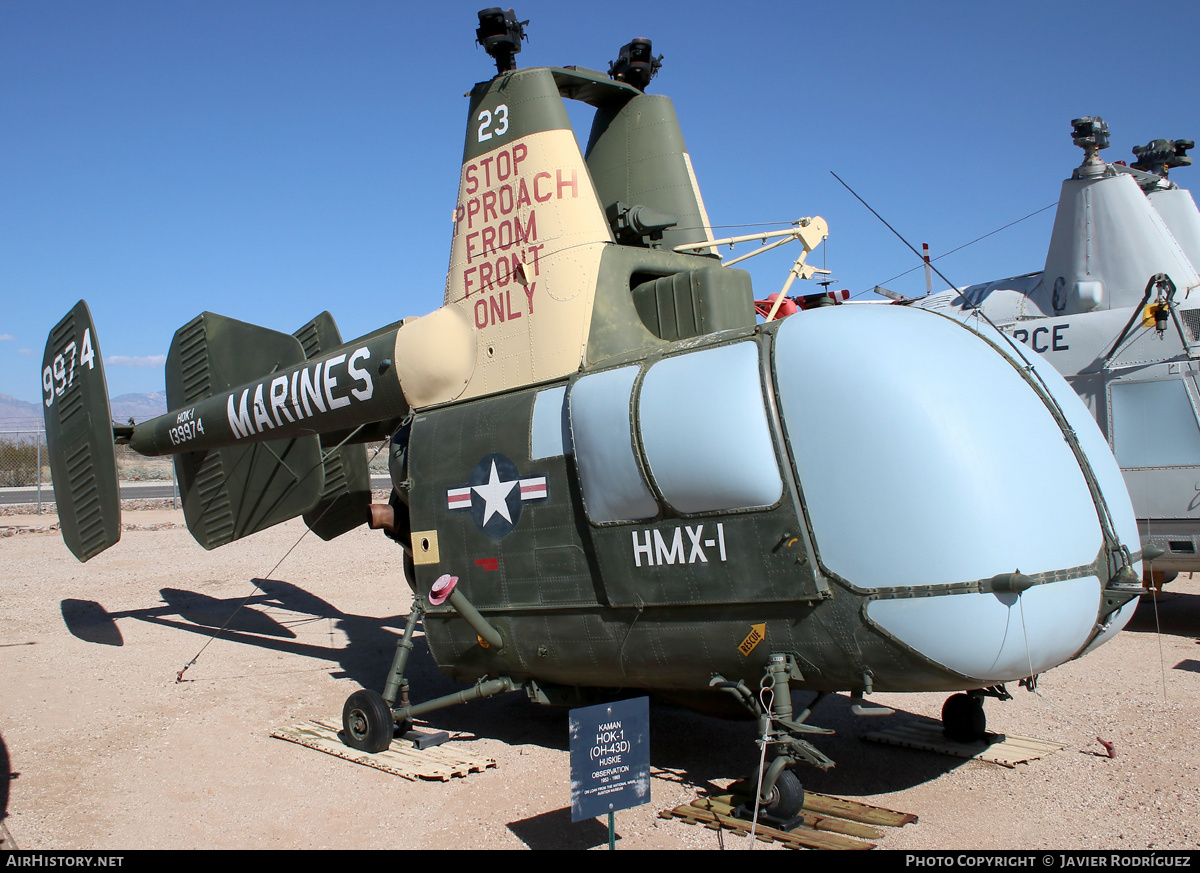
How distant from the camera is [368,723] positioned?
6.51 m

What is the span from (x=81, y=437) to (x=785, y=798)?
357 inches

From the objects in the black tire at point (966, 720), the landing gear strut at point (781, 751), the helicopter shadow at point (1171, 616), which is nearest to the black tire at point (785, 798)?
the landing gear strut at point (781, 751)

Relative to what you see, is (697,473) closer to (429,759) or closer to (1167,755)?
(429,759)

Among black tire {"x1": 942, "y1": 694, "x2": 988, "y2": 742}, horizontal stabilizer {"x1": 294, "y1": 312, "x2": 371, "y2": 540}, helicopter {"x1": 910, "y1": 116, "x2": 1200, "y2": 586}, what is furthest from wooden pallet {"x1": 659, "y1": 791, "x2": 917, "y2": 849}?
horizontal stabilizer {"x1": 294, "y1": 312, "x2": 371, "y2": 540}

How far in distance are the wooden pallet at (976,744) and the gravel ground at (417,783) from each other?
0.08 metres

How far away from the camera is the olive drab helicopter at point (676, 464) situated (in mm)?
4473

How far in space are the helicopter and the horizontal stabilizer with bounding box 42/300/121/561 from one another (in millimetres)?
9224

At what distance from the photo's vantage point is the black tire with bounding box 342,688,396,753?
6.42 metres

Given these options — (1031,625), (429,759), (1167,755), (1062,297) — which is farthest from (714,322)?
(1062,297)

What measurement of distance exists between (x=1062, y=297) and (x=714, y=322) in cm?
694

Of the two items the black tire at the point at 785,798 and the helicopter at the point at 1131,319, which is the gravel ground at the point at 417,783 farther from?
the helicopter at the point at 1131,319

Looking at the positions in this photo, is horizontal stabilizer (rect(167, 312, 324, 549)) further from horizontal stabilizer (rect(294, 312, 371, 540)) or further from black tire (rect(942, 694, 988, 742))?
black tire (rect(942, 694, 988, 742))

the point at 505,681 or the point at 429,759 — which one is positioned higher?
the point at 505,681

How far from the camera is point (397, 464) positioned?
7.46 meters
